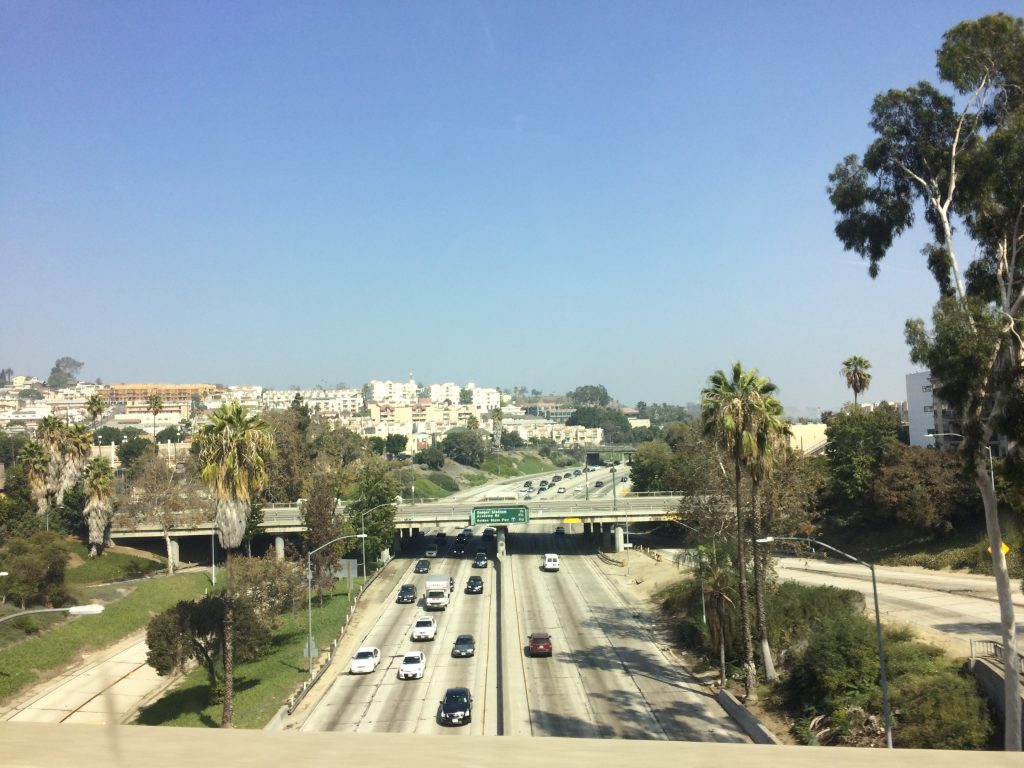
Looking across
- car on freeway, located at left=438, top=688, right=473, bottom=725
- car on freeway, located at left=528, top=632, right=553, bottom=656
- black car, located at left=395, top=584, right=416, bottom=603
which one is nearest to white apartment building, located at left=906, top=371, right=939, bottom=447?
black car, located at left=395, top=584, right=416, bottom=603

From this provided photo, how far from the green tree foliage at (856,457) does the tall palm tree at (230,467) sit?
5341 cm

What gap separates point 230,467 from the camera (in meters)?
30.6

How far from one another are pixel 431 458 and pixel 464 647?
116 m

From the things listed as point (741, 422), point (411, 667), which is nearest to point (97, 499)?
point (411, 667)

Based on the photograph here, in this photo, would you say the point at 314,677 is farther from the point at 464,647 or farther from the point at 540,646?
the point at 540,646

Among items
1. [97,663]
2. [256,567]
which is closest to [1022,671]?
[256,567]

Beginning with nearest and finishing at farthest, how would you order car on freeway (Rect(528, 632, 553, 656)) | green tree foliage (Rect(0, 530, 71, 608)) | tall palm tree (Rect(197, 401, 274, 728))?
tall palm tree (Rect(197, 401, 274, 728)) → car on freeway (Rect(528, 632, 553, 656)) → green tree foliage (Rect(0, 530, 71, 608))

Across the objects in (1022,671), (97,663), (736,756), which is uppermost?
(736,756)

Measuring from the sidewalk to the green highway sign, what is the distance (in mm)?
30097

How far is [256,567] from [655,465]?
6077cm

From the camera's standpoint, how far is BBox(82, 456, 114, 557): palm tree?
220 feet

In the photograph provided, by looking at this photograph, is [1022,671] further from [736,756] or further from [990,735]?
[736,756]

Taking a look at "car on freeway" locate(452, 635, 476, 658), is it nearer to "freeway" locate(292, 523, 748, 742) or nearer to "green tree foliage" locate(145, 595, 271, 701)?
"freeway" locate(292, 523, 748, 742)

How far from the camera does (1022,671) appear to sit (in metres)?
24.3
